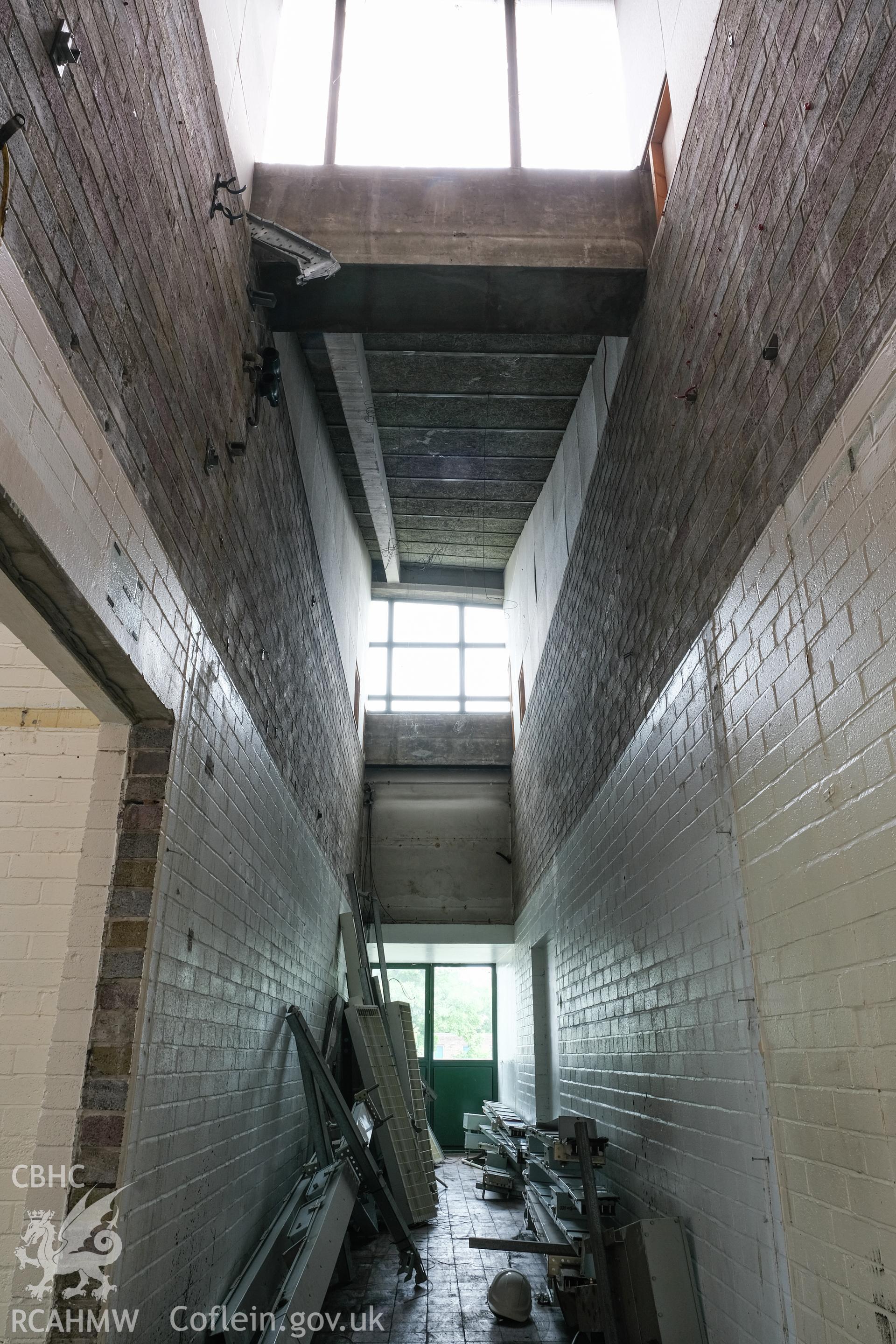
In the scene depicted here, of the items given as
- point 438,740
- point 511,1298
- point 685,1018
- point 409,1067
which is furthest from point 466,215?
point 438,740

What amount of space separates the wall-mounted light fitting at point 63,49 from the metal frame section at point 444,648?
10273mm

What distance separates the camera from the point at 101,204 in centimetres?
264

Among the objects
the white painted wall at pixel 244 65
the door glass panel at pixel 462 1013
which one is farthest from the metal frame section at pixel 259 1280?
the door glass panel at pixel 462 1013

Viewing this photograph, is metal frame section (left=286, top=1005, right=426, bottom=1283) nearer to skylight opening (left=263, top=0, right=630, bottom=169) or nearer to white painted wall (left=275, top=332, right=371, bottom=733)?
white painted wall (left=275, top=332, right=371, bottom=733)

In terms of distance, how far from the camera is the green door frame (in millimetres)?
12344

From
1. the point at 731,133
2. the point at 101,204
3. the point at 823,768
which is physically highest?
the point at 731,133

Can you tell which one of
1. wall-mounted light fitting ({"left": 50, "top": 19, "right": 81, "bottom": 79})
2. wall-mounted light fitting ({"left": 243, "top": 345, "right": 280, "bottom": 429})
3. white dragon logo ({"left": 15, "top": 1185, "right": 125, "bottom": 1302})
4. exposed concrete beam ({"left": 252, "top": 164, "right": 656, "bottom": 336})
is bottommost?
white dragon logo ({"left": 15, "top": 1185, "right": 125, "bottom": 1302})

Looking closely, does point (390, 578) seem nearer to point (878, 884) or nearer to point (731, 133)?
point (731, 133)

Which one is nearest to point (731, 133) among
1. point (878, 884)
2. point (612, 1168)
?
point (878, 884)

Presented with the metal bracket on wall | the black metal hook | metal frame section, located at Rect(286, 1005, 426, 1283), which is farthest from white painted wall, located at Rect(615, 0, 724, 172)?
metal frame section, located at Rect(286, 1005, 426, 1283)

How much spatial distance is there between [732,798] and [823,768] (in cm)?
81

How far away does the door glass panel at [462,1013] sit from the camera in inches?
496

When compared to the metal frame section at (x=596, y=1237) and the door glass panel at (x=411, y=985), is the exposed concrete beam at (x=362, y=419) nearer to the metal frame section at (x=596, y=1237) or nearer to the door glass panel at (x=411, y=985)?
the metal frame section at (x=596, y=1237)

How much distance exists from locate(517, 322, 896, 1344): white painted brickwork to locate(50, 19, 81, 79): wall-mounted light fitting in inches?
89.3
